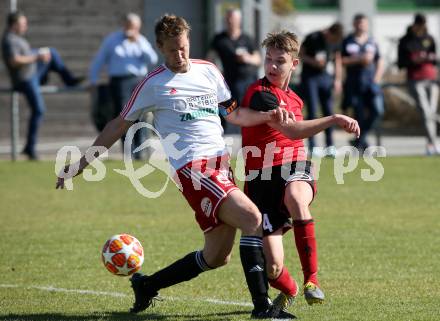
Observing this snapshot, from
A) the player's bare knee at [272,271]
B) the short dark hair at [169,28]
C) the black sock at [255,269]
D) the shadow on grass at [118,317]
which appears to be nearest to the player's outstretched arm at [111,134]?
the short dark hair at [169,28]

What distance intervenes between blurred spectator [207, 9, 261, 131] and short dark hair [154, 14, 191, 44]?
9295 millimetres

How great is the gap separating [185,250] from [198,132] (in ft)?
8.98

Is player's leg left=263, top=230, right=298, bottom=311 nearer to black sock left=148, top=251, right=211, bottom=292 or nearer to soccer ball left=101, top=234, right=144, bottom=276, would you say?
black sock left=148, top=251, right=211, bottom=292

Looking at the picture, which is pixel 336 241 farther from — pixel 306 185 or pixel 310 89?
pixel 310 89

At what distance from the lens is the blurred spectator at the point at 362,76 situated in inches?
641

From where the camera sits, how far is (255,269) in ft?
20.0

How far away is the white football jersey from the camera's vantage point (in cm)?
639

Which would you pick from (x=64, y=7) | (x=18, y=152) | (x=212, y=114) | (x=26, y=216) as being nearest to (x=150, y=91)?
(x=212, y=114)

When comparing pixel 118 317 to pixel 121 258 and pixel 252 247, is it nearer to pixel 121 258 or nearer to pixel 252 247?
pixel 121 258

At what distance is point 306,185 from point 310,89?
9744 millimetres

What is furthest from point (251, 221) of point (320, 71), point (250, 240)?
point (320, 71)

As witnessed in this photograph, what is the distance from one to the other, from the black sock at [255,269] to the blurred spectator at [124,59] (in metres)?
9.86

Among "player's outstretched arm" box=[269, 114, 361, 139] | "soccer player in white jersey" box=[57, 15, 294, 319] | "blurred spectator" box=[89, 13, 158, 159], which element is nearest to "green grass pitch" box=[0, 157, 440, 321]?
"soccer player in white jersey" box=[57, 15, 294, 319]

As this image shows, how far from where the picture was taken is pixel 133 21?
15570 millimetres
